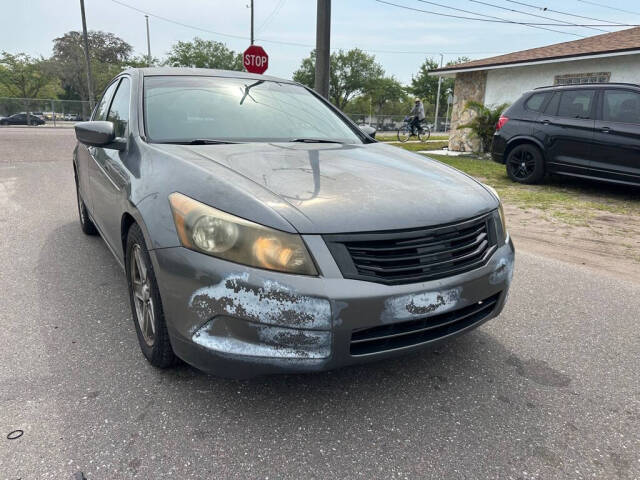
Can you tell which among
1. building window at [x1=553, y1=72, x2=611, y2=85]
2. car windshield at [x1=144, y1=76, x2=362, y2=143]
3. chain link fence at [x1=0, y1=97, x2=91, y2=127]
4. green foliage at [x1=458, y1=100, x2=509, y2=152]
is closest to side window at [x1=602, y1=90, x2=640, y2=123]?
building window at [x1=553, y1=72, x2=611, y2=85]

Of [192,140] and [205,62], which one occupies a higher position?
[205,62]

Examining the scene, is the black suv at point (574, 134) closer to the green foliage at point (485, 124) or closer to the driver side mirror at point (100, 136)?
the green foliage at point (485, 124)

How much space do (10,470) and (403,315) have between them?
1.55m

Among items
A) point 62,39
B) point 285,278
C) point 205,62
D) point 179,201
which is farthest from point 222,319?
point 62,39

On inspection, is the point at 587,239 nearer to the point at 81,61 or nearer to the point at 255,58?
the point at 255,58

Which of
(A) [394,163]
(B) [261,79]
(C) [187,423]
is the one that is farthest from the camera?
(B) [261,79]

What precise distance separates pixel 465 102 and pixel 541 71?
256cm

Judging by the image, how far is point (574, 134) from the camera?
24.8ft

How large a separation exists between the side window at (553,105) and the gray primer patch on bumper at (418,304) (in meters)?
7.23

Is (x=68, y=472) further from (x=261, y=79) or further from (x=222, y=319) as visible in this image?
(x=261, y=79)

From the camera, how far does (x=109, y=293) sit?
3.34 m

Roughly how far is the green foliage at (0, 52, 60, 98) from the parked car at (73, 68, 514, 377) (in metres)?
59.9

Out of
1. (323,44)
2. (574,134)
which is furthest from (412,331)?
(323,44)

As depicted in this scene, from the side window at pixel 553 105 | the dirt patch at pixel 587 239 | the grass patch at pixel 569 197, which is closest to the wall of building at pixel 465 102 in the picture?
the grass patch at pixel 569 197
